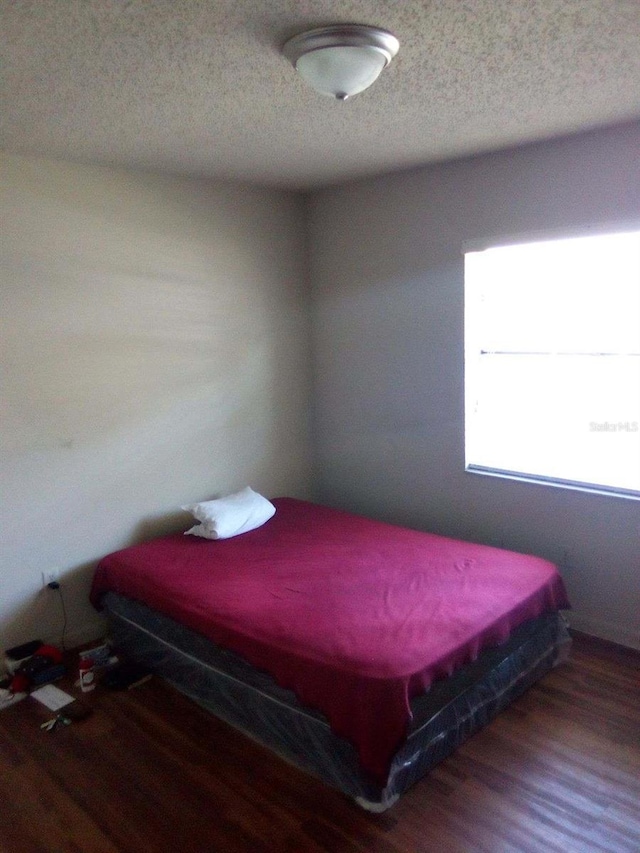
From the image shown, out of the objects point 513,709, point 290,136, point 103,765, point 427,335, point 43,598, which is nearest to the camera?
point 103,765

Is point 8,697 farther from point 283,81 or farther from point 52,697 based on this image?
point 283,81

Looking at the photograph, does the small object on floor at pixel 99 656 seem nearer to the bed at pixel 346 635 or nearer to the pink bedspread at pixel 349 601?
the bed at pixel 346 635

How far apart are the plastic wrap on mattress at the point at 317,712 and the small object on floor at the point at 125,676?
0.04 meters

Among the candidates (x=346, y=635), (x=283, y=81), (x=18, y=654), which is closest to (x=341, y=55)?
(x=283, y=81)

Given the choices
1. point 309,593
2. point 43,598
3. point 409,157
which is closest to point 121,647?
point 43,598

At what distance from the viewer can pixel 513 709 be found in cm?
275

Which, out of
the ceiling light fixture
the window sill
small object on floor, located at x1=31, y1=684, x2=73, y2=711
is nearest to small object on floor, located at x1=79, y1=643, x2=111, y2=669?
small object on floor, located at x1=31, y1=684, x2=73, y2=711

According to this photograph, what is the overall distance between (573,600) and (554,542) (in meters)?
0.31

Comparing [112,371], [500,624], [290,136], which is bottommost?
[500,624]

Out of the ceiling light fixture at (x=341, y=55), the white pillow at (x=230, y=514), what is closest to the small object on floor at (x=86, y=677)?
the white pillow at (x=230, y=514)

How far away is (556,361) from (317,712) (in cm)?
214

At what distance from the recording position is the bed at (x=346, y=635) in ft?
7.29

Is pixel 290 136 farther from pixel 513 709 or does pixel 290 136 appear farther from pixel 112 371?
pixel 513 709

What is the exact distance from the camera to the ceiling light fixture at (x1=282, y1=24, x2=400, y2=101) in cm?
188
